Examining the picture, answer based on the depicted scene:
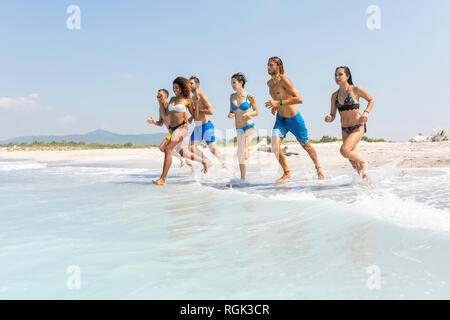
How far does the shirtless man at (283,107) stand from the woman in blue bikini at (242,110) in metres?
0.47

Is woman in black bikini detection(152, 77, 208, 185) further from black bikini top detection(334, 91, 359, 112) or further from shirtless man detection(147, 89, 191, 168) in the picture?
black bikini top detection(334, 91, 359, 112)

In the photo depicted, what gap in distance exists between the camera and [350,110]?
6.32m

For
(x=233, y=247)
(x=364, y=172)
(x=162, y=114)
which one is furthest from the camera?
(x=162, y=114)

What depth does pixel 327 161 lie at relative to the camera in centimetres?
1210

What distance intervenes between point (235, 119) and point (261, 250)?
16.6ft

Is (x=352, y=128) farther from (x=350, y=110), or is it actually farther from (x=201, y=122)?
(x=201, y=122)

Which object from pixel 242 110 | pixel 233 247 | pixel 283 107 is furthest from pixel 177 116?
pixel 233 247

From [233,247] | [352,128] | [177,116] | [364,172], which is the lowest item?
[233,247]

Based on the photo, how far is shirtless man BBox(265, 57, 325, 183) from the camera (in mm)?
6984

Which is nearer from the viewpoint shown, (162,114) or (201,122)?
(162,114)

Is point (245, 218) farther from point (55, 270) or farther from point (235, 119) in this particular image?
point (235, 119)

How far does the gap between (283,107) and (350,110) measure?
136 cm

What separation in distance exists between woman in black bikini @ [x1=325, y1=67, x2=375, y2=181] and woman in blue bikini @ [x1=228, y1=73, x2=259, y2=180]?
1639 mm
